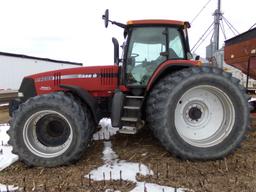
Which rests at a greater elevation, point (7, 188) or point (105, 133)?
point (105, 133)

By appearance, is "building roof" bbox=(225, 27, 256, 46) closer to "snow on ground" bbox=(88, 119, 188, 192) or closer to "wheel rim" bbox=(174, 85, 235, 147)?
"wheel rim" bbox=(174, 85, 235, 147)

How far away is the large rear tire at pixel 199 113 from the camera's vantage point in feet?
12.0

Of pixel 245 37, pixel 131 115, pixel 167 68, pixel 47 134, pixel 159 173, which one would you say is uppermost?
pixel 245 37

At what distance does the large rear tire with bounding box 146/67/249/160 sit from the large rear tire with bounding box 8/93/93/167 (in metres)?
1.08

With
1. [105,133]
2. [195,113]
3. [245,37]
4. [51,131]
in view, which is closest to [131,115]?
[195,113]

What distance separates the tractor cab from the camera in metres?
4.29

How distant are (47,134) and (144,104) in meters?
1.60

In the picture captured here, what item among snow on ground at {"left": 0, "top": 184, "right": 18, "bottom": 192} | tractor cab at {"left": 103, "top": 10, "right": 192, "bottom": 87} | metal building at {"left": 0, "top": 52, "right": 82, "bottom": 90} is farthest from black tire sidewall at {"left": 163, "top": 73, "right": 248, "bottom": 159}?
metal building at {"left": 0, "top": 52, "right": 82, "bottom": 90}

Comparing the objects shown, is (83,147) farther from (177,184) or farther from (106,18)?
(106,18)

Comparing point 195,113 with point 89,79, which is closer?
point 195,113

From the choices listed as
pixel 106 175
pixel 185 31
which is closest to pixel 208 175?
pixel 106 175

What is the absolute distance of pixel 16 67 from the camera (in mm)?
23141

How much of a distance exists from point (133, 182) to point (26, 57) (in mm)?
24196

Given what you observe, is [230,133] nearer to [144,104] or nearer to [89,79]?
[144,104]
